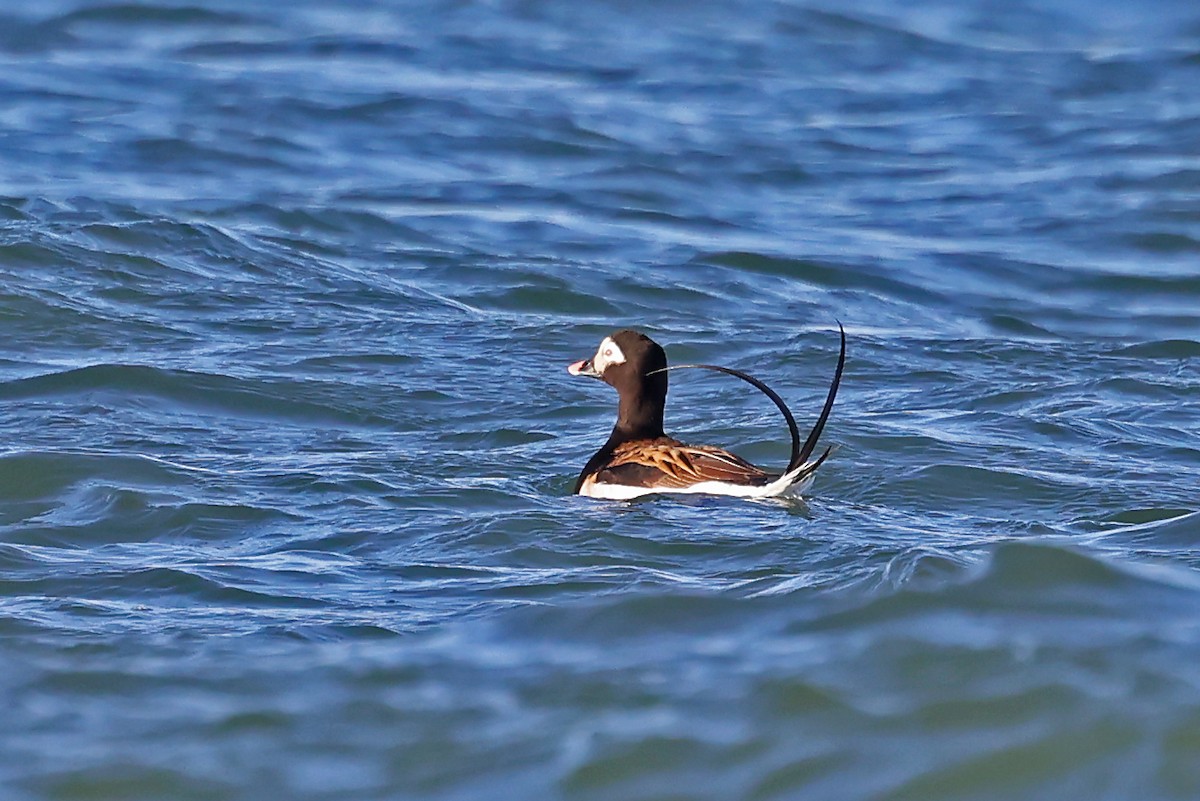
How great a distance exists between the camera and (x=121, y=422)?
28.4 feet

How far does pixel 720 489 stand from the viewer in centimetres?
779

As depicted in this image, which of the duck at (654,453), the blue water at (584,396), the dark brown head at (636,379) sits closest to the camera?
the blue water at (584,396)

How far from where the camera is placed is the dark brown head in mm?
8750

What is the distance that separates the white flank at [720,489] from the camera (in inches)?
295

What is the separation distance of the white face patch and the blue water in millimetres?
415

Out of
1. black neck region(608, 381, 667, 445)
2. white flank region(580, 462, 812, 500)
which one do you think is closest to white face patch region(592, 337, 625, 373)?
black neck region(608, 381, 667, 445)

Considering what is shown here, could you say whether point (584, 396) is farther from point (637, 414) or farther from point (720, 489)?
point (720, 489)

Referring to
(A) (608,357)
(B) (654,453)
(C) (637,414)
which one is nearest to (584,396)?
(A) (608,357)

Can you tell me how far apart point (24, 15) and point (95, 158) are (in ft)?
18.6

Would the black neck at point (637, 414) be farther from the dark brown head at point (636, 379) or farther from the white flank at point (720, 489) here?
the white flank at point (720, 489)

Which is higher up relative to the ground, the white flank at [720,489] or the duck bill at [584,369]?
the duck bill at [584,369]

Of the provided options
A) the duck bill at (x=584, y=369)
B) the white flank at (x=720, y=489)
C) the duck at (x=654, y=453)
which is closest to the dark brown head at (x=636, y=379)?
the duck at (x=654, y=453)

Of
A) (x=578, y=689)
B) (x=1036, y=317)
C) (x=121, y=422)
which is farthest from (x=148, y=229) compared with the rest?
(x=578, y=689)

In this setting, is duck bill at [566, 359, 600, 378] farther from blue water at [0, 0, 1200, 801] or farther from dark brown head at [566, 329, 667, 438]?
blue water at [0, 0, 1200, 801]
